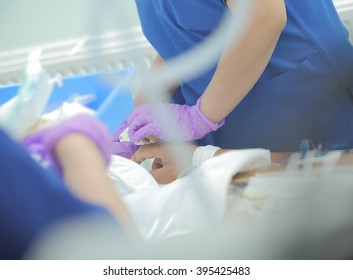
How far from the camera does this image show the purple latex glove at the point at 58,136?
16.3 inches

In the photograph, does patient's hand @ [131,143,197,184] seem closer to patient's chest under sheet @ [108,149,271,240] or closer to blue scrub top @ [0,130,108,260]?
patient's chest under sheet @ [108,149,271,240]

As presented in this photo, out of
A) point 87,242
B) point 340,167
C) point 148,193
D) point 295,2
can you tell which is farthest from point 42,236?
point 295,2

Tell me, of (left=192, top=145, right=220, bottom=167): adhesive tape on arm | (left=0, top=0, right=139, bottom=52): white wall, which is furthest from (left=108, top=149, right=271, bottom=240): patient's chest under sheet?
(left=0, top=0, right=139, bottom=52): white wall

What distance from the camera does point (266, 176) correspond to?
1.68ft

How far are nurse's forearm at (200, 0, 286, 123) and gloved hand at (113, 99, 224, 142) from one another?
1 centimetres

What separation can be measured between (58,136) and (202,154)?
0.70 feet

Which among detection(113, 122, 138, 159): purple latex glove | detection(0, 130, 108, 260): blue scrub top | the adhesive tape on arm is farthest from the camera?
detection(113, 122, 138, 159): purple latex glove

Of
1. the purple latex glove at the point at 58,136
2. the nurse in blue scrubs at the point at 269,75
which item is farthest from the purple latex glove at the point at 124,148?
the purple latex glove at the point at 58,136

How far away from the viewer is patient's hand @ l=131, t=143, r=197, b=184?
0.55 metres

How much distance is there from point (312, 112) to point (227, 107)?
0.35 ft

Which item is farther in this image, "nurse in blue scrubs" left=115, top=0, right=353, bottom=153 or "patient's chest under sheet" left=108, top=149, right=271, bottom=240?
"nurse in blue scrubs" left=115, top=0, right=353, bottom=153

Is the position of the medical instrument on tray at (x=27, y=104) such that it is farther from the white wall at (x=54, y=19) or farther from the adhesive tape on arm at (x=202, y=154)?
the adhesive tape on arm at (x=202, y=154)

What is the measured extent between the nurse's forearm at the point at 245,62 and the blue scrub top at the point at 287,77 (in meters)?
0.02
